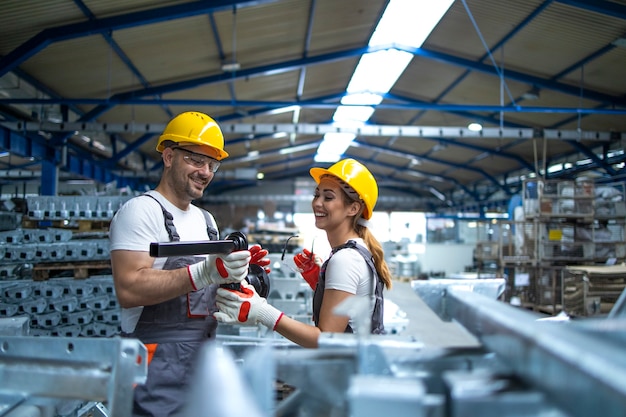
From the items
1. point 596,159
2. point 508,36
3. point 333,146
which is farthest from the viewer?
point 333,146

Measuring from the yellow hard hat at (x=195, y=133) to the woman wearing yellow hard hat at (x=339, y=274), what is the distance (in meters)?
0.64

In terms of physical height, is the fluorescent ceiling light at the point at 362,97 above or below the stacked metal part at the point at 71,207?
above

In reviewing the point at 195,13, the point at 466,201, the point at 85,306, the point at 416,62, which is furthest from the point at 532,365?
the point at 466,201

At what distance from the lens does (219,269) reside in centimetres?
201

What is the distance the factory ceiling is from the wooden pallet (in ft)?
10.1

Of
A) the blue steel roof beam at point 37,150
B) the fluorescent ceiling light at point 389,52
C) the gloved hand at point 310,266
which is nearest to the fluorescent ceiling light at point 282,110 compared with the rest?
the fluorescent ceiling light at point 389,52

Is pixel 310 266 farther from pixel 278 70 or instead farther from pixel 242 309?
pixel 278 70

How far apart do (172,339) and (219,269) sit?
41 cm

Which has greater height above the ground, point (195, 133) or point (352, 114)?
point (352, 114)

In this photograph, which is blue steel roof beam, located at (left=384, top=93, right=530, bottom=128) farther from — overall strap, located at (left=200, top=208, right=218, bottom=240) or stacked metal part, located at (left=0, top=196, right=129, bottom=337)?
overall strap, located at (left=200, top=208, right=218, bottom=240)

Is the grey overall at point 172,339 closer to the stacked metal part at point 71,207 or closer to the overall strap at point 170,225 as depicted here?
the overall strap at point 170,225

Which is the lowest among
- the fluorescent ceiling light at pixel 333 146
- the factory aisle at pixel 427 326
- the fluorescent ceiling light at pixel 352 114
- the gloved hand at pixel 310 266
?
the factory aisle at pixel 427 326

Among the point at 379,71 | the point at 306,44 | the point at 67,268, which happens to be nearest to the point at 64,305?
the point at 67,268

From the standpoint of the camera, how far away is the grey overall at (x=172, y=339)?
1918 millimetres
